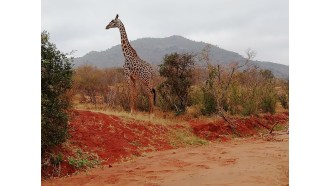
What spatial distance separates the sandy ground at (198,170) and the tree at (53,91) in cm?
77

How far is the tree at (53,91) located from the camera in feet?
21.2

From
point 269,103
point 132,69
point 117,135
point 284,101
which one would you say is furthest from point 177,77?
point 284,101

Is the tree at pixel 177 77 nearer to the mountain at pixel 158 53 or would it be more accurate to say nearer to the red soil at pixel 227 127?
the red soil at pixel 227 127

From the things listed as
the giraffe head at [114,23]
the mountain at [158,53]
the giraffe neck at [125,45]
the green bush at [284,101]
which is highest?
the mountain at [158,53]

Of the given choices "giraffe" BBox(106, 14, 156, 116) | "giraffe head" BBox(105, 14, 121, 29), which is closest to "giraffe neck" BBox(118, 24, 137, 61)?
"giraffe" BBox(106, 14, 156, 116)

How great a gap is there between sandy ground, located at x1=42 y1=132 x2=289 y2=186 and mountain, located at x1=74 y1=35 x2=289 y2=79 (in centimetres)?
5059

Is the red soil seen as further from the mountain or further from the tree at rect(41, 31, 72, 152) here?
the mountain

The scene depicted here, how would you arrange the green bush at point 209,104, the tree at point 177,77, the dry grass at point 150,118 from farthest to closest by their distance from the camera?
1. the tree at point 177,77
2. the green bush at point 209,104
3. the dry grass at point 150,118

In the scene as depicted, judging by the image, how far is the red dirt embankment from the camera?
7.61 meters

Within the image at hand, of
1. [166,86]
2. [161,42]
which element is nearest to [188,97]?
[166,86]

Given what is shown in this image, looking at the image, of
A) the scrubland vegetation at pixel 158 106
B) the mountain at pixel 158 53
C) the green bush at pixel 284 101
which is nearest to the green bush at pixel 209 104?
the scrubland vegetation at pixel 158 106
